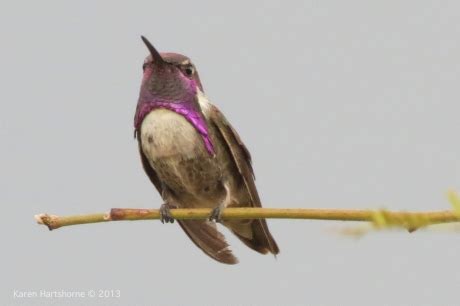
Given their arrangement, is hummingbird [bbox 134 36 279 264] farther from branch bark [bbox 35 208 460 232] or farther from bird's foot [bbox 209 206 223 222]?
branch bark [bbox 35 208 460 232]

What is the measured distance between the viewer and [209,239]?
5.56m

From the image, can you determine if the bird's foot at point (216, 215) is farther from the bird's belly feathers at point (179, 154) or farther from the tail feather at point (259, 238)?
the tail feather at point (259, 238)

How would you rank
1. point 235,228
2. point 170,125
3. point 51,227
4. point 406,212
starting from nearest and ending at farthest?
point 406,212 < point 51,227 < point 170,125 < point 235,228

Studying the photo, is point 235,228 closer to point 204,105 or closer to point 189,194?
point 189,194

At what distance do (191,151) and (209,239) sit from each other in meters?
0.96

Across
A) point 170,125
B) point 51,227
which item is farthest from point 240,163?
point 51,227

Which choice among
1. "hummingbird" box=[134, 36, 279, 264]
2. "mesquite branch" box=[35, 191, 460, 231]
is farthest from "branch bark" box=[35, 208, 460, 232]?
"hummingbird" box=[134, 36, 279, 264]

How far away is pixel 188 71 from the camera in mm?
5039

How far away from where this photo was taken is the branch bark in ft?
3.88

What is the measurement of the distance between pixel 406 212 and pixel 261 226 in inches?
165

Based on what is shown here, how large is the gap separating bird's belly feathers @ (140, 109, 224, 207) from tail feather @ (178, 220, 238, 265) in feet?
1.53

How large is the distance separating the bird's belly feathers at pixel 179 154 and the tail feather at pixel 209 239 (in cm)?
47

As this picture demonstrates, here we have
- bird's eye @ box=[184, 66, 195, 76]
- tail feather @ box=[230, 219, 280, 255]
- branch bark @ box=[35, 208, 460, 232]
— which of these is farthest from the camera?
tail feather @ box=[230, 219, 280, 255]

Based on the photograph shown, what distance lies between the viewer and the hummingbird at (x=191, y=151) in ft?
16.0
